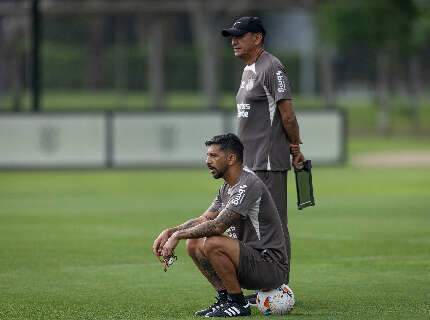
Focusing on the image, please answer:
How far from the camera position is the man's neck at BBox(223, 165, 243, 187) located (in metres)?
10.5

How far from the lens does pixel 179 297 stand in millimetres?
11805

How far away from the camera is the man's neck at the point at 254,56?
1158cm

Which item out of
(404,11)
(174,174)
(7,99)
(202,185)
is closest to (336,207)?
(202,185)

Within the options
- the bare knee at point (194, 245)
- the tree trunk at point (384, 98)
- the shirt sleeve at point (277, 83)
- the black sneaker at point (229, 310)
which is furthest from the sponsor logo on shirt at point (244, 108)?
the tree trunk at point (384, 98)

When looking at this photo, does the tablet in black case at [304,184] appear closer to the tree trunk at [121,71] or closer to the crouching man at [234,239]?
the crouching man at [234,239]

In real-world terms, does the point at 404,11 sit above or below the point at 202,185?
above

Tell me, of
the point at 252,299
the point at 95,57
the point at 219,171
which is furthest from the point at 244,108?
the point at 95,57

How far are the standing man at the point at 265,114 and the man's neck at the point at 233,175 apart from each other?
1.07m

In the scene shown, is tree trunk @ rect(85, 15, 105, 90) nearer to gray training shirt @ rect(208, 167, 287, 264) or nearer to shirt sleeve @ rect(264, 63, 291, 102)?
shirt sleeve @ rect(264, 63, 291, 102)

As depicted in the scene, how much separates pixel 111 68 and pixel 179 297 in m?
70.0

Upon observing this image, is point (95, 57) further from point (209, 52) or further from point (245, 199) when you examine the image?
point (245, 199)

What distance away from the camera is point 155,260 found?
14.6 m

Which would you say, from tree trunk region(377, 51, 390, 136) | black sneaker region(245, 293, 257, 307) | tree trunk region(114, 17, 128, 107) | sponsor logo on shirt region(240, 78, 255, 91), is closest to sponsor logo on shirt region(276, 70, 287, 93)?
sponsor logo on shirt region(240, 78, 255, 91)

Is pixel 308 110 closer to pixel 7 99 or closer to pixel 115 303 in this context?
pixel 115 303
